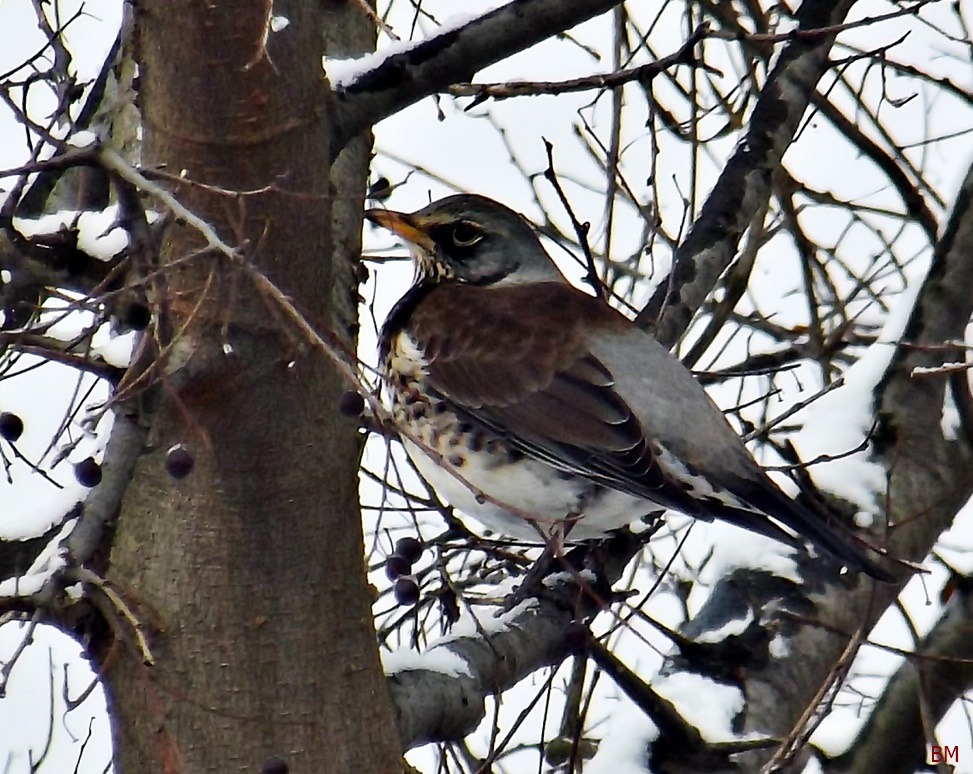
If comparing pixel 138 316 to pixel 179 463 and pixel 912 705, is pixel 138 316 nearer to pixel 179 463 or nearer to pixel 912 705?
pixel 179 463

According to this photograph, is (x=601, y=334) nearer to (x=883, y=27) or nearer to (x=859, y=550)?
(x=859, y=550)

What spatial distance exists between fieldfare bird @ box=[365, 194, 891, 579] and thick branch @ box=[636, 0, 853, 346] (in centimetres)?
26

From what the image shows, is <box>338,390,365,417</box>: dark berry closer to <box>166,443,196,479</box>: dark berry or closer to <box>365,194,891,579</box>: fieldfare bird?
<box>166,443,196,479</box>: dark berry

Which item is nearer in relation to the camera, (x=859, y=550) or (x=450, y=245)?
(x=859, y=550)

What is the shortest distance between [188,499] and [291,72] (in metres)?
0.84

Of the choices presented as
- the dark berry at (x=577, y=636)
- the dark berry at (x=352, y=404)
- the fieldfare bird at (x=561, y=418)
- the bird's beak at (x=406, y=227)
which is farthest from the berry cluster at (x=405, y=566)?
the bird's beak at (x=406, y=227)

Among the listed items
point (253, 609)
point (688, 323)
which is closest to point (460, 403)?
point (688, 323)

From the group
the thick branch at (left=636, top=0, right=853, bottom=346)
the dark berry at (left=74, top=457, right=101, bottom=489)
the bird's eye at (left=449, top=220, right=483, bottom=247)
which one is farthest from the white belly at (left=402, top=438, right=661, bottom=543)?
the dark berry at (left=74, top=457, right=101, bottom=489)

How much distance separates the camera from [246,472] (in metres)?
2.63

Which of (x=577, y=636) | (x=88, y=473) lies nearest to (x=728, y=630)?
(x=577, y=636)

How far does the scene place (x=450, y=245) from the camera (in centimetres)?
460

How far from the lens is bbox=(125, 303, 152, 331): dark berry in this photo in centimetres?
238

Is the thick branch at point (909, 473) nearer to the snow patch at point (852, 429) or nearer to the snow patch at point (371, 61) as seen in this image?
the snow patch at point (852, 429)

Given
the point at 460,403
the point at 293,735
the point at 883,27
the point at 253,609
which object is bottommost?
the point at 293,735
